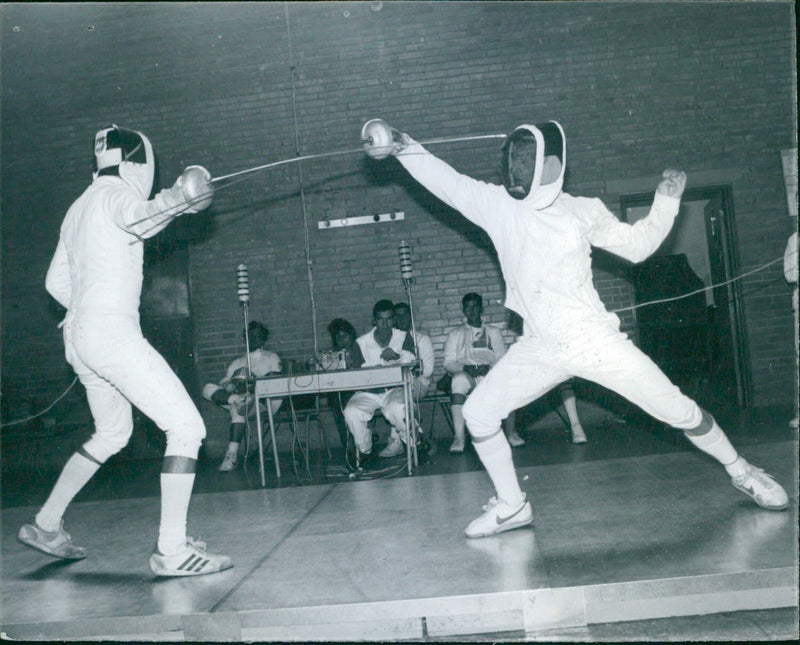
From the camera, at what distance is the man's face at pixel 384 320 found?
20.6 ft

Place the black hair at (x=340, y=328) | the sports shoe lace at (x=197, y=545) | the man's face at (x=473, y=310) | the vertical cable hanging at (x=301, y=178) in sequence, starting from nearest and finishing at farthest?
1. the sports shoe lace at (x=197, y=545)
2. the man's face at (x=473, y=310)
3. the black hair at (x=340, y=328)
4. the vertical cable hanging at (x=301, y=178)

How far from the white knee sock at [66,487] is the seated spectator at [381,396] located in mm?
2670

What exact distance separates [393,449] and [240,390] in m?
1.52

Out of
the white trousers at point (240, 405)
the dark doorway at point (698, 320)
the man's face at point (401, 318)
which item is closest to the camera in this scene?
the white trousers at point (240, 405)

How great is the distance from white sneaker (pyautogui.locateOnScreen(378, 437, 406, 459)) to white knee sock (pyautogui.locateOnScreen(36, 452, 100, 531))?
3.09 metres

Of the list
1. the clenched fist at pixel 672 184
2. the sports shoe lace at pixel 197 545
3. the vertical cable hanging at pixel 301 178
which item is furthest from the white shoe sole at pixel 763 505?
the vertical cable hanging at pixel 301 178

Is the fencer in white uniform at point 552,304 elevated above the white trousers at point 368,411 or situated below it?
above

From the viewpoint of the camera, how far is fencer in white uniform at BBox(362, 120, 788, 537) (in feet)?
9.66

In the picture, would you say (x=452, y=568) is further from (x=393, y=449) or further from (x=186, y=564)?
(x=393, y=449)

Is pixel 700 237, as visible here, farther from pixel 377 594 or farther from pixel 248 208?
pixel 377 594

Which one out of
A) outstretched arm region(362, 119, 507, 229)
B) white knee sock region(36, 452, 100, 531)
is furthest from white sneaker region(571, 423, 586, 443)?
white knee sock region(36, 452, 100, 531)

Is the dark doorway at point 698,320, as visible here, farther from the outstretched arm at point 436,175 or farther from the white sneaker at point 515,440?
the outstretched arm at point 436,175

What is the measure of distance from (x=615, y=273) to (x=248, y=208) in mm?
3729

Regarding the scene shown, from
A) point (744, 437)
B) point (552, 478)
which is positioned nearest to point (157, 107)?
point (552, 478)
